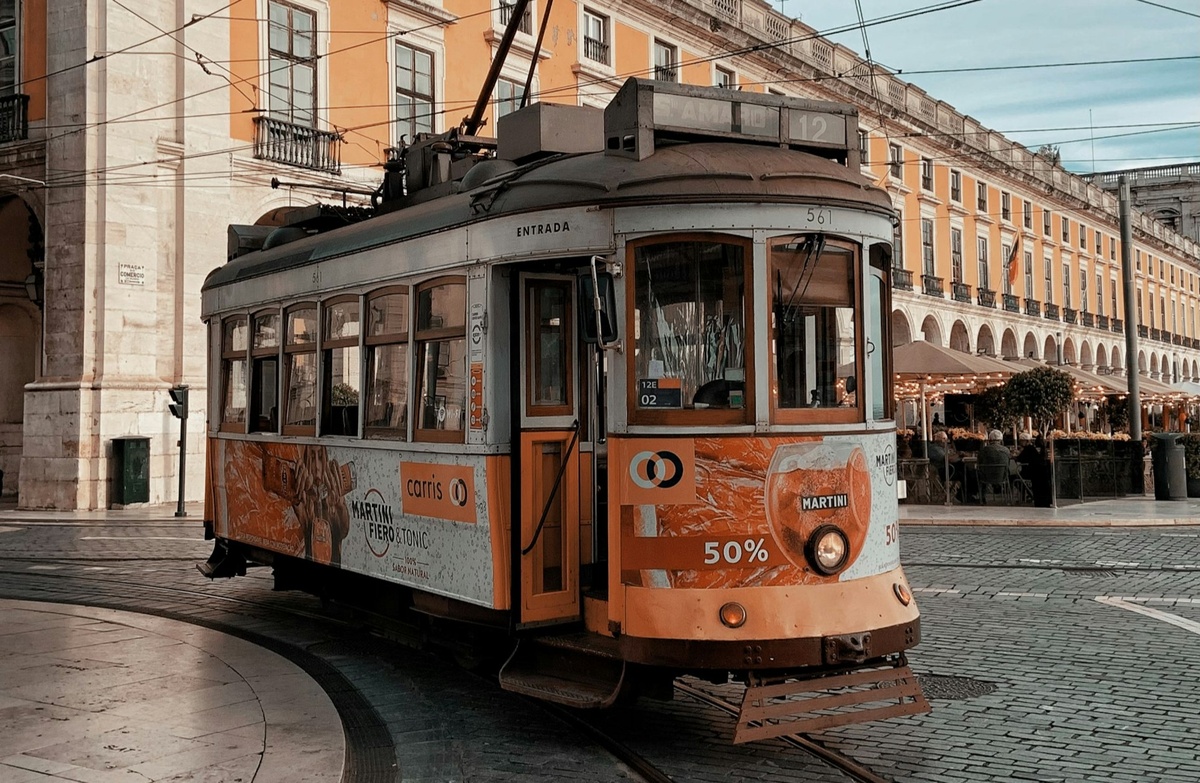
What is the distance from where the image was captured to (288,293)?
905cm

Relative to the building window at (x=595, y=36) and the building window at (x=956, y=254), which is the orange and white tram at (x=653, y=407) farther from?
the building window at (x=956, y=254)

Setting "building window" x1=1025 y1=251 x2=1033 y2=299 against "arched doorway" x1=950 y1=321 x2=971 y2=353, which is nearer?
"arched doorway" x1=950 y1=321 x2=971 y2=353

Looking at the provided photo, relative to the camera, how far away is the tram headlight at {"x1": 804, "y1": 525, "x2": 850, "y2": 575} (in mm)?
5871

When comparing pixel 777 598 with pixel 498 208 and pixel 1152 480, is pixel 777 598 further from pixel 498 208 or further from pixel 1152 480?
pixel 1152 480

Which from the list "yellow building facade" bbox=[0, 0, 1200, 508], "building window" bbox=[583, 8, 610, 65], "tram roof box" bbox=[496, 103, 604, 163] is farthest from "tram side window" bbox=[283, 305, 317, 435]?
"building window" bbox=[583, 8, 610, 65]

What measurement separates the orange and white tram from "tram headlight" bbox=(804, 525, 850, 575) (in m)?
0.01

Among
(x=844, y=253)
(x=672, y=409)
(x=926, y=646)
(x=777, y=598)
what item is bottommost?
(x=926, y=646)

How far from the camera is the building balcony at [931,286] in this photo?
44000 millimetres

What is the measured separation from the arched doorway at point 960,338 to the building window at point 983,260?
2831 millimetres

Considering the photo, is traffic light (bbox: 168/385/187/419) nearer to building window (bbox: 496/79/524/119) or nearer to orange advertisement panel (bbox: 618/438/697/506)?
building window (bbox: 496/79/524/119)

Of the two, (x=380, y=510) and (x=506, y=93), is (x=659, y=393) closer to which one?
(x=380, y=510)

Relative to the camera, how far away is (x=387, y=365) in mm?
7641

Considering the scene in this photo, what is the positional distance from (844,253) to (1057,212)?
55879 millimetres

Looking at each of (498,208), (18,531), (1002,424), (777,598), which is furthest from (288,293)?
(1002,424)
